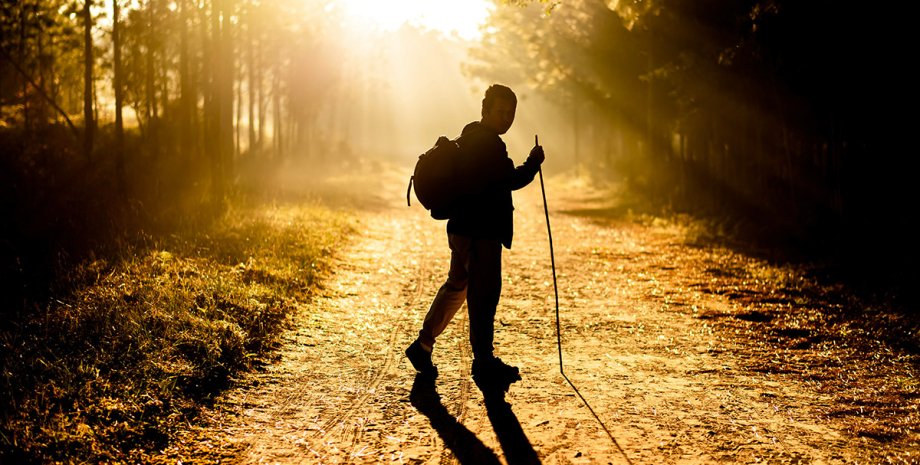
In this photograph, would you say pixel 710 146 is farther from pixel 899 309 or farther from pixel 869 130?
pixel 899 309

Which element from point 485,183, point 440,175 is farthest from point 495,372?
point 440,175

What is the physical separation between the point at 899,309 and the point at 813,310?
840mm

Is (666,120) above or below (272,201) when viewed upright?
above

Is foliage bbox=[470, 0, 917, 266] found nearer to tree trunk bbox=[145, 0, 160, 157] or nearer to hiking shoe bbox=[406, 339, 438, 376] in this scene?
hiking shoe bbox=[406, 339, 438, 376]

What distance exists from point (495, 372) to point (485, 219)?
3.72ft

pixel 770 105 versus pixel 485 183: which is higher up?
pixel 770 105

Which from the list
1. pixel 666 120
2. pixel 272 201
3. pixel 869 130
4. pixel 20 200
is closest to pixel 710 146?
pixel 666 120

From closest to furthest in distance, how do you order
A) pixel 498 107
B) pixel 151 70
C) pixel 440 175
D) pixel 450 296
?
1. pixel 440 175
2. pixel 498 107
3. pixel 450 296
4. pixel 151 70

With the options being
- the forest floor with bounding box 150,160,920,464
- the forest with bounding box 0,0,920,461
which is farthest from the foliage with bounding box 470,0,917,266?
the forest floor with bounding box 150,160,920,464

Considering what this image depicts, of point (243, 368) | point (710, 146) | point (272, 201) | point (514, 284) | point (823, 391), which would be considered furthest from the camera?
point (710, 146)

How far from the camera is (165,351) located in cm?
616

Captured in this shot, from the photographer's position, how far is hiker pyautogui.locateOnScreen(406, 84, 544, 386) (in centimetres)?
596

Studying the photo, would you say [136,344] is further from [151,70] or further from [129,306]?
[151,70]

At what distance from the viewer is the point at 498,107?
19.9 feet
